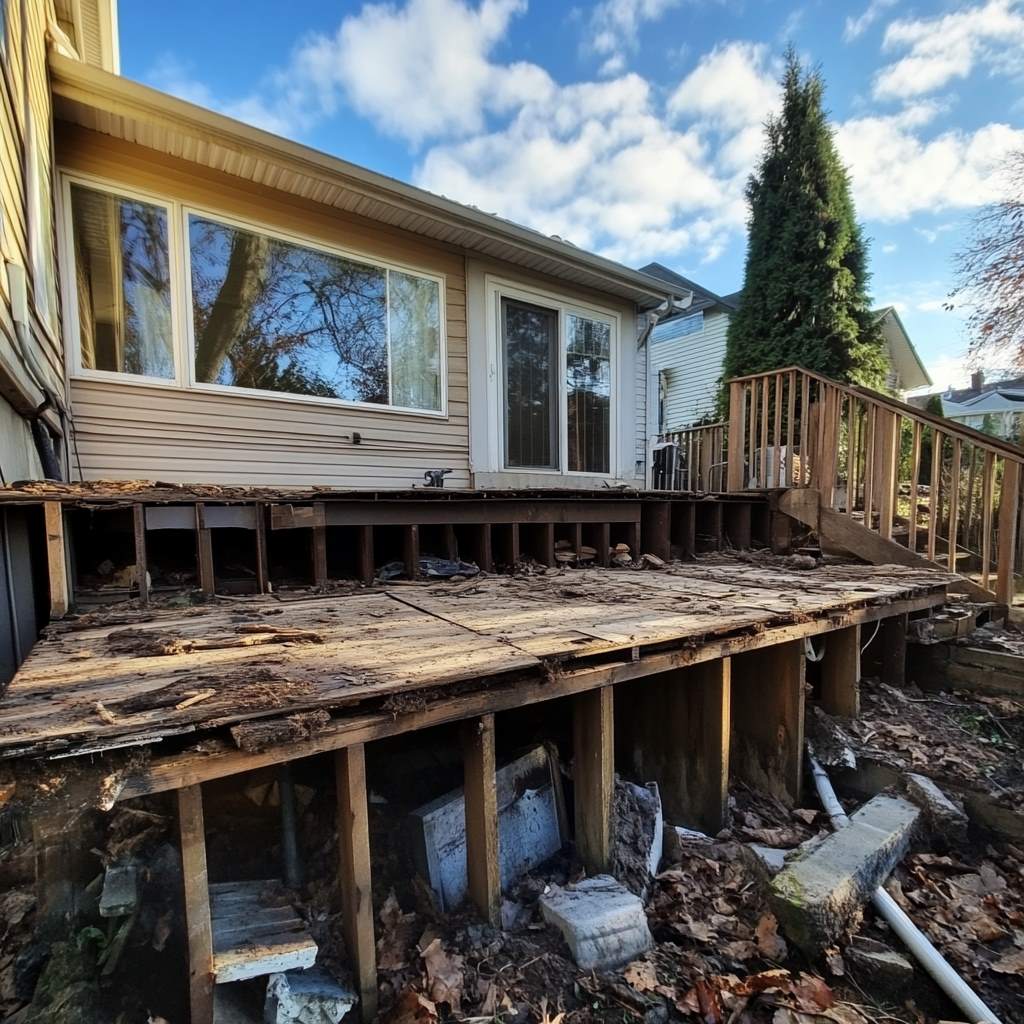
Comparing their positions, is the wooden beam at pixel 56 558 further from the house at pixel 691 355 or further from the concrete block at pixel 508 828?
the house at pixel 691 355

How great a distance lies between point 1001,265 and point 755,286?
5.55 metres

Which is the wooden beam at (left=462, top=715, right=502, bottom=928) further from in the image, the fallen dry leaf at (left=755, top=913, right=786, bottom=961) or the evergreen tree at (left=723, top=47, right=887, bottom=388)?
the evergreen tree at (left=723, top=47, right=887, bottom=388)

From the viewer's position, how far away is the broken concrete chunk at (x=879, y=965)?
4.99 feet

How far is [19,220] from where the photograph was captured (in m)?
2.75

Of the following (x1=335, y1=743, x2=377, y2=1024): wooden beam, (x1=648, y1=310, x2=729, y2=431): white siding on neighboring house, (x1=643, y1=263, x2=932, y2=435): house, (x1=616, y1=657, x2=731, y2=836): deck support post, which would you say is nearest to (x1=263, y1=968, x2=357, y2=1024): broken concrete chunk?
(x1=335, y1=743, x2=377, y2=1024): wooden beam

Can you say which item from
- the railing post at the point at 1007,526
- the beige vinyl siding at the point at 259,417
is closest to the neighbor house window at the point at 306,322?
the beige vinyl siding at the point at 259,417

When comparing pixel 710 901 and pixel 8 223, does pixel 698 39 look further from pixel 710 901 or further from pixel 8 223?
pixel 710 901

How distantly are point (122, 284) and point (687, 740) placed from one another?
4.91 metres

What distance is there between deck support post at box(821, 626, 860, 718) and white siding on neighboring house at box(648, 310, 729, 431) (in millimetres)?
11856

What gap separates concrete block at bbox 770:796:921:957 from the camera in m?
1.59

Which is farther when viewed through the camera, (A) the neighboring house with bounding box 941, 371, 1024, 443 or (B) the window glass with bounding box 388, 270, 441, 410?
(A) the neighboring house with bounding box 941, 371, 1024, 443

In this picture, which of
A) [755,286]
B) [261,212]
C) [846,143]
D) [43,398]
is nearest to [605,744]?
[43,398]

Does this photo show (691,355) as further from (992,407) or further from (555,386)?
(992,407)

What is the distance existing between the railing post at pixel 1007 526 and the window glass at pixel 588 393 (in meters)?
3.63
